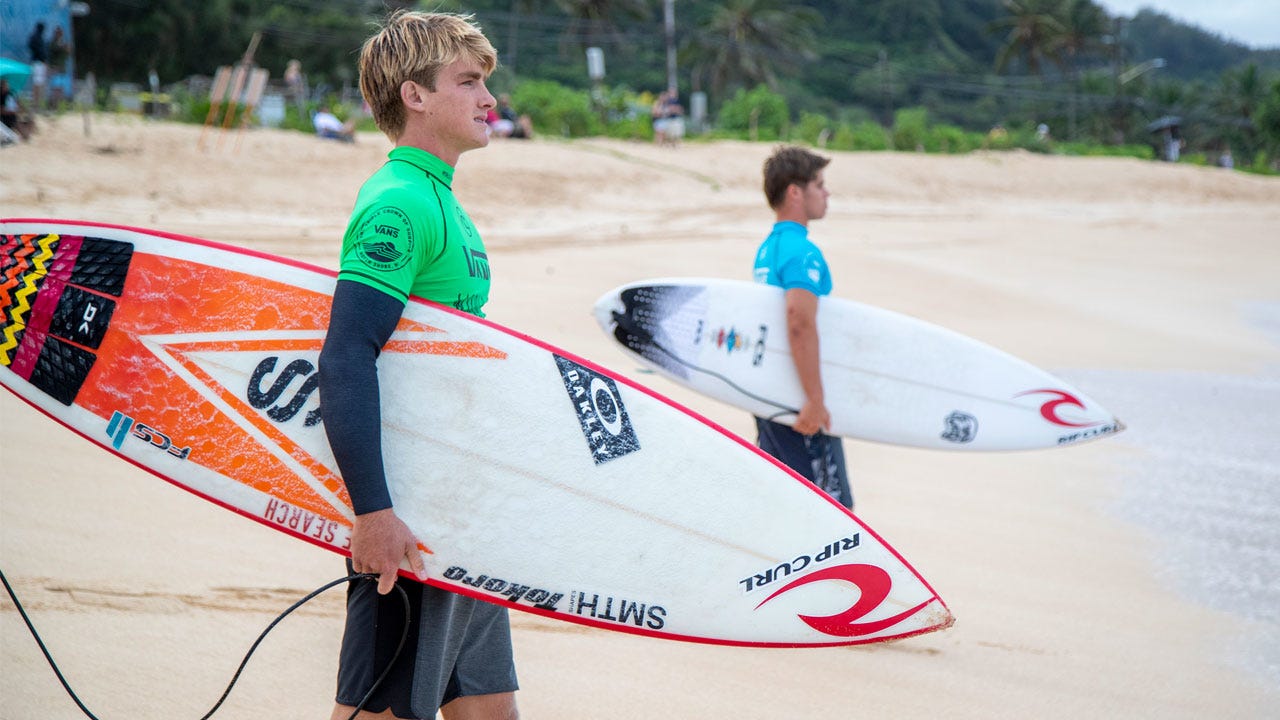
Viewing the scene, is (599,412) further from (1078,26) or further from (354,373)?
(1078,26)

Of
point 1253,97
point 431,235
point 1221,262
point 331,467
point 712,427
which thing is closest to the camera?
point 431,235

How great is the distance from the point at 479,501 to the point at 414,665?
1.11ft

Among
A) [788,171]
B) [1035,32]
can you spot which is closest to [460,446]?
[788,171]

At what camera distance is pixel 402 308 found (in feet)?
5.32

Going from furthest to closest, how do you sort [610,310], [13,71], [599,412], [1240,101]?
1. [1240,101]
2. [13,71]
3. [610,310]
4. [599,412]

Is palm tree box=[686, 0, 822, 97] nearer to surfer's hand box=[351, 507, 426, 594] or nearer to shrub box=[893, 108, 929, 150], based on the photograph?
shrub box=[893, 108, 929, 150]

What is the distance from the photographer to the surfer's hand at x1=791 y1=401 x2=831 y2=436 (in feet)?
10.8

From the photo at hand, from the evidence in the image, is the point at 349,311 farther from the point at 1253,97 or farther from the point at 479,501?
the point at 1253,97

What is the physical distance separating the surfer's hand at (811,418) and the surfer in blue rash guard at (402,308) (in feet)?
5.07

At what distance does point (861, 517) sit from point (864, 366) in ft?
2.25

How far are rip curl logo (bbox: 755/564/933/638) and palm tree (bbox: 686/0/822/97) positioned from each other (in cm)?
4981

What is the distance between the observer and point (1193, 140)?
54.8 meters

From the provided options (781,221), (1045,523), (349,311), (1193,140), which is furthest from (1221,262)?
(1193,140)

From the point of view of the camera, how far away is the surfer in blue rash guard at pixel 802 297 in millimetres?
3248
